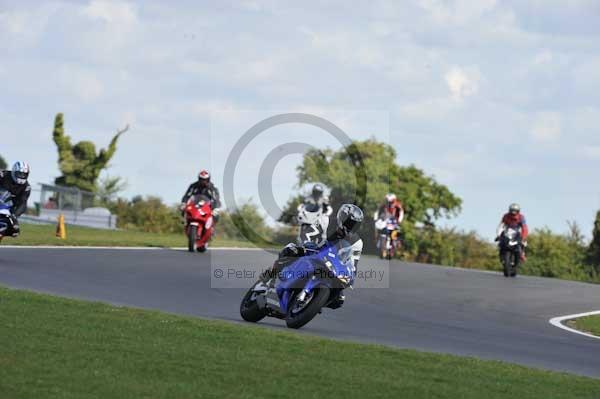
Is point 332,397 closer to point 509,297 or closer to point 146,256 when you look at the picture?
point 509,297

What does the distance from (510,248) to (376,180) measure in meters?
65.0

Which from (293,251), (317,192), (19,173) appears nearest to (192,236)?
(317,192)

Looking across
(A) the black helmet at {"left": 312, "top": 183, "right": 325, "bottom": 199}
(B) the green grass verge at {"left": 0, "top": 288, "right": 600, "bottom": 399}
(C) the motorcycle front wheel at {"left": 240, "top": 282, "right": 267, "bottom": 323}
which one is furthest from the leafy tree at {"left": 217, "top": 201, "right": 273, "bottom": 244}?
(B) the green grass verge at {"left": 0, "top": 288, "right": 600, "bottom": 399}

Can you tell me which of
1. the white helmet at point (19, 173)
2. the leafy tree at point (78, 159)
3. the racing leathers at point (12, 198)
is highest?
the leafy tree at point (78, 159)

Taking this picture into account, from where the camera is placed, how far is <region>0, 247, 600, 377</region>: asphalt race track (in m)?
16.5

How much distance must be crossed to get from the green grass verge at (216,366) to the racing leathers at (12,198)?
8.76 m

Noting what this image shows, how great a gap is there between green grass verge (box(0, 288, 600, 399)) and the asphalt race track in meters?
1.80

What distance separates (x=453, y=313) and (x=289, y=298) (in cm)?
663

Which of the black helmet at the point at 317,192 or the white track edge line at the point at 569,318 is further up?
the black helmet at the point at 317,192

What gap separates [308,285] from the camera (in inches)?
619

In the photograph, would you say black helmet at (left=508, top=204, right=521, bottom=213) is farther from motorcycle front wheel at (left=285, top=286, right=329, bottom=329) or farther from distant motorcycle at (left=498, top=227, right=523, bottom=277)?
motorcycle front wheel at (left=285, top=286, right=329, bottom=329)

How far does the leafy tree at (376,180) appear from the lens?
83.1 meters

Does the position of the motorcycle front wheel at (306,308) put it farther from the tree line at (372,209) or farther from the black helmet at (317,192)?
the tree line at (372,209)

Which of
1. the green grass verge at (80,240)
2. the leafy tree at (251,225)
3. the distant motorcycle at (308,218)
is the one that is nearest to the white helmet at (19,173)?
the green grass verge at (80,240)
